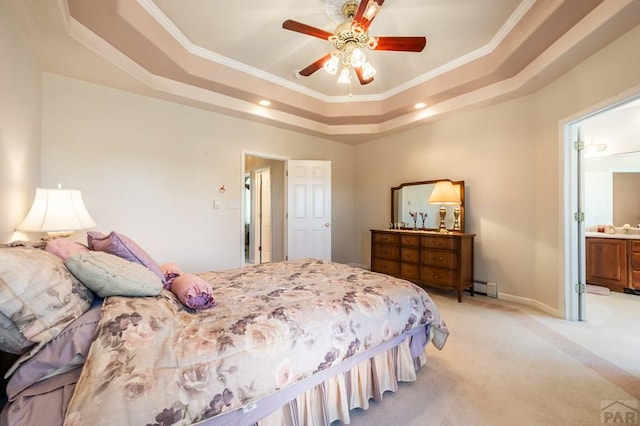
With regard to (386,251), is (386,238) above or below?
above

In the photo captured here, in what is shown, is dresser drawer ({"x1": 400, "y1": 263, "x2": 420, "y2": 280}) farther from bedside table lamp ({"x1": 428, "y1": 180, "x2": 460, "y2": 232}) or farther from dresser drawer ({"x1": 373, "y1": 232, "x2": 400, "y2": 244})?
bedside table lamp ({"x1": 428, "y1": 180, "x2": 460, "y2": 232})

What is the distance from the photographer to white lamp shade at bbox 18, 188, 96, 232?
6.15ft

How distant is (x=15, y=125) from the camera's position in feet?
6.28

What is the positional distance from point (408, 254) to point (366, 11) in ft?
9.51

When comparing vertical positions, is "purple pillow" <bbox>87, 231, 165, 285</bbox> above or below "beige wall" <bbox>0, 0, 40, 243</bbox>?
below

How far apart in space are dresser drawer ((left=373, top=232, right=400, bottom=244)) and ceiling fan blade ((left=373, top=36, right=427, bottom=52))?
2445 mm

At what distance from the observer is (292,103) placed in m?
3.79

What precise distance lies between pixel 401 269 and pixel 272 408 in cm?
304

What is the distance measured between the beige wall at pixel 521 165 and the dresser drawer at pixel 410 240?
0.78 metres

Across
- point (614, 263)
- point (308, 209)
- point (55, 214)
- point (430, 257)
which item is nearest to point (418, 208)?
point (430, 257)

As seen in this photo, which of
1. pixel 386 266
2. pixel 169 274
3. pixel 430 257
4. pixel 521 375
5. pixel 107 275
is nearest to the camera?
pixel 107 275

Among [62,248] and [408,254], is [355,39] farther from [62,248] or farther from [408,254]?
[408,254]

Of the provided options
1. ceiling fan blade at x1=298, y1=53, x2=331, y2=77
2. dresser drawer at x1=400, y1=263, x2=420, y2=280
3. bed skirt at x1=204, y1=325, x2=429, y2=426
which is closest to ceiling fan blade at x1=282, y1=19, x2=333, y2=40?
ceiling fan blade at x1=298, y1=53, x2=331, y2=77

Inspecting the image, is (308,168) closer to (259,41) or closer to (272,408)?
(259,41)
